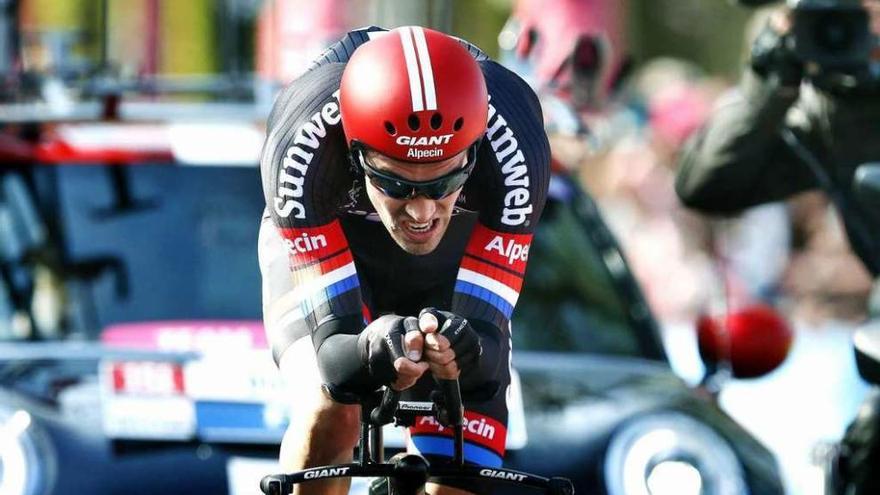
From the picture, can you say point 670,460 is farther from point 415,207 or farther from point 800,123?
point 415,207

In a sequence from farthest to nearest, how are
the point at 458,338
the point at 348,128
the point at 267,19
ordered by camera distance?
the point at 267,19
the point at 348,128
the point at 458,338

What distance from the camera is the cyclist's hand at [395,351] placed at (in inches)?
163

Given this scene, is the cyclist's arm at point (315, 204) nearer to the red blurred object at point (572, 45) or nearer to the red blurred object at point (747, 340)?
the red blurred object at point (747, 340)

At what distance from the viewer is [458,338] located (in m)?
4.14

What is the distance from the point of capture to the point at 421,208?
174 inches

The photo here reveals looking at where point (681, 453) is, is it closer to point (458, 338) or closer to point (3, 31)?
point (458, 338)

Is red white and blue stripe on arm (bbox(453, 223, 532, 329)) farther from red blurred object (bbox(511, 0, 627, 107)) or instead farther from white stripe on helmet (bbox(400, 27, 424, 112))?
red blurred object (bbox(511, 0, 627, 107))

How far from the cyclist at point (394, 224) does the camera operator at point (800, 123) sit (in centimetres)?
177

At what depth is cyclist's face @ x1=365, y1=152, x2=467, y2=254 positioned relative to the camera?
14.4 ft

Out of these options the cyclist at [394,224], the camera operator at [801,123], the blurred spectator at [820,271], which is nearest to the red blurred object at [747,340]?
the camera operator at [801,123]

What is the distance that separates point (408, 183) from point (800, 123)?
2.99m

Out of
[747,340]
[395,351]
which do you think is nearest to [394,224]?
[395,351]

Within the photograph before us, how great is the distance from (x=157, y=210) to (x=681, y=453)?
75.9 inches

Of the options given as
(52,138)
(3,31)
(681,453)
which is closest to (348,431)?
(681,453)
